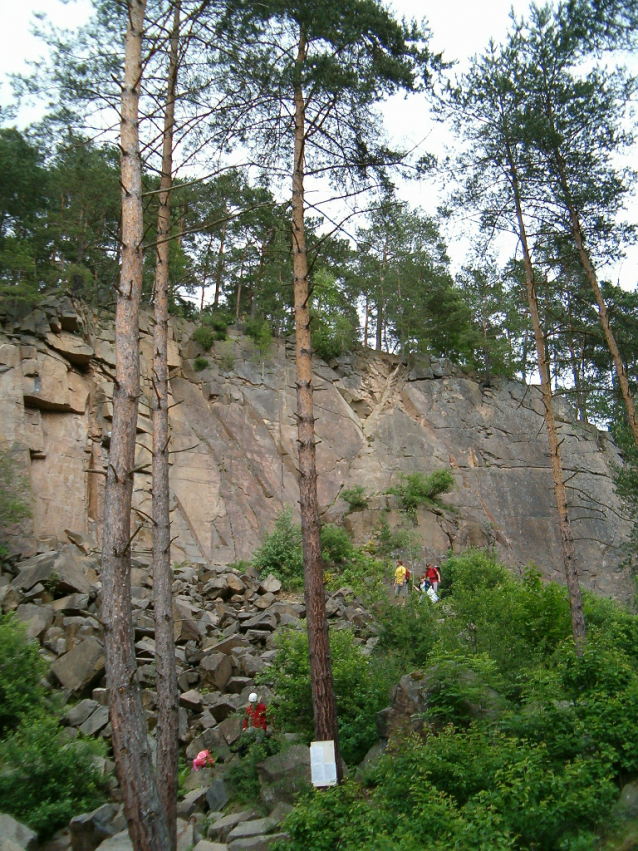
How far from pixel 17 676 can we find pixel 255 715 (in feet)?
12.1

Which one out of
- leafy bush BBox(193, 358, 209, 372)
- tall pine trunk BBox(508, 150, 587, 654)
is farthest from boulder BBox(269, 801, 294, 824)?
leafy bush BBox(193, 358, 209, 372)

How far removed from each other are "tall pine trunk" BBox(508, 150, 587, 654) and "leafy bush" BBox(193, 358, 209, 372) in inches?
626

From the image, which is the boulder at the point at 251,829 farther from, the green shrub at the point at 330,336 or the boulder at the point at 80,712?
the green shrub at the point at 330,336

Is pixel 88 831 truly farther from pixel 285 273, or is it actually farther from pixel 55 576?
pixel 285 273

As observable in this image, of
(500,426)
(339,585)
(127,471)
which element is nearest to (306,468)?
(127,471)

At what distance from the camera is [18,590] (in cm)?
1327

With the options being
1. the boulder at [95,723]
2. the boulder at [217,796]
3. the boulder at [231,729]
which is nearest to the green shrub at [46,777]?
the boulder at [95,723]

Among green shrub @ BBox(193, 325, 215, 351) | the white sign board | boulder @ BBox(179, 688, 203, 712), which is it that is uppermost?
green shrub @ BBox(193, 325, 215, 351)

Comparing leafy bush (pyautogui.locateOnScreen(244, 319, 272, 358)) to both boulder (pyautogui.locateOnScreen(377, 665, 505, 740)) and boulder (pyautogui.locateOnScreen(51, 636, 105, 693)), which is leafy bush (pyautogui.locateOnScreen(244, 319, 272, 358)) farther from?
boulder (pyautogui.locateOnScreen(377, 665, 505, 740))

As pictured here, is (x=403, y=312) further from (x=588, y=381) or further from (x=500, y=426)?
(x=588, y=381)

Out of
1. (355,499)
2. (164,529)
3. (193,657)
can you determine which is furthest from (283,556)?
(164,529)

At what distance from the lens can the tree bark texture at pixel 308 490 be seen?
7707 mm

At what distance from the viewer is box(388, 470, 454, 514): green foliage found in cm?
2534

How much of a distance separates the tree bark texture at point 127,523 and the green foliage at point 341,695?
3.53 m
